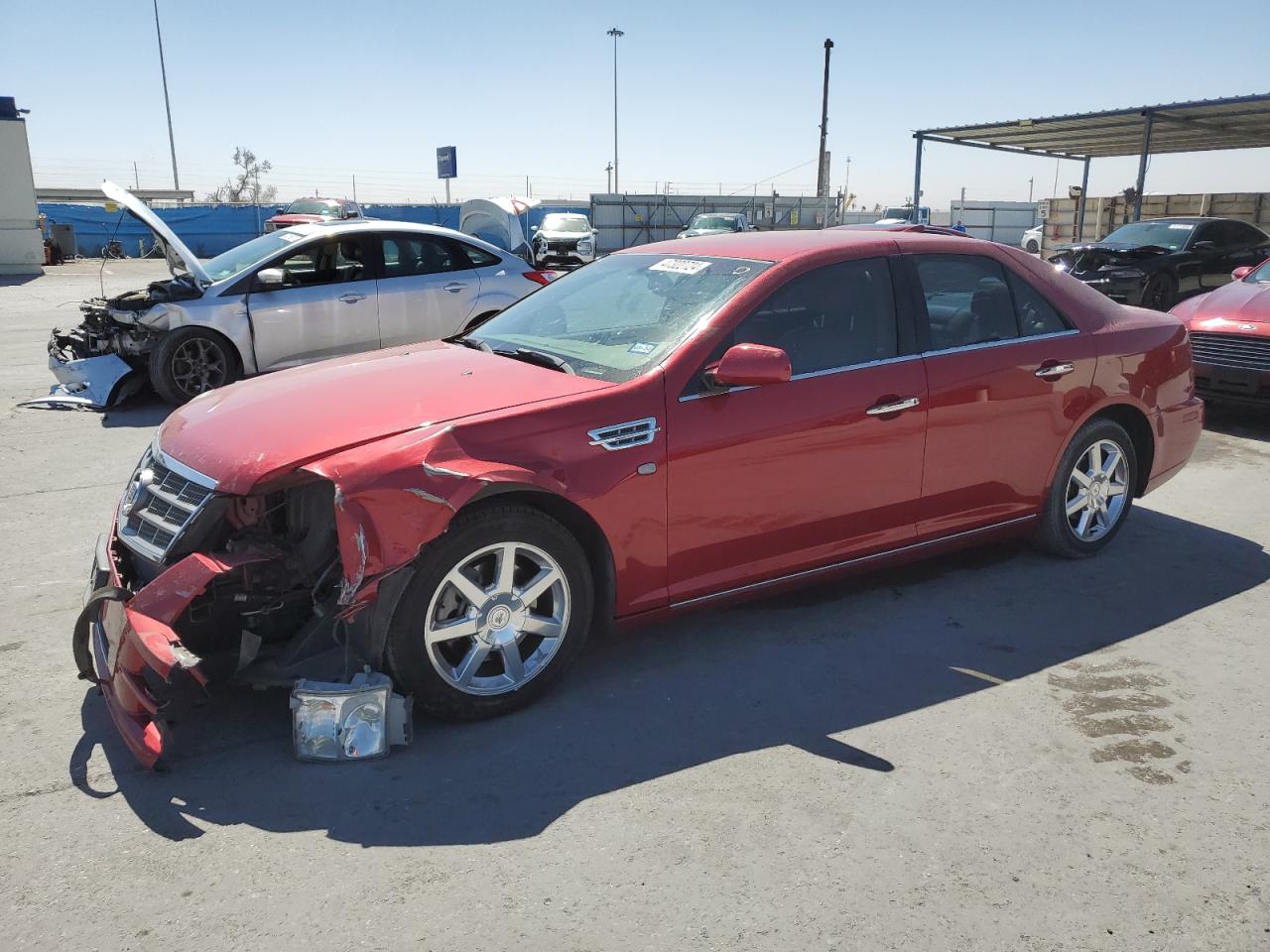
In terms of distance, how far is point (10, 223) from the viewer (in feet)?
87.0

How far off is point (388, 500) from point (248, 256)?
6954mm

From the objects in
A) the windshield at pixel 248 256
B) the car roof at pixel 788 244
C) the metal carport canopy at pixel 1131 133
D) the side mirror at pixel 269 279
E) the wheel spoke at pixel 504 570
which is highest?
the metal carport canopy at pixel 1131 133

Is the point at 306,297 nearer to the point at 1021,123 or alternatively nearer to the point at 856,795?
the point at 856,795

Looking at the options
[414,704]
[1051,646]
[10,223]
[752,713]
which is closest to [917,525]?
[1051,646]

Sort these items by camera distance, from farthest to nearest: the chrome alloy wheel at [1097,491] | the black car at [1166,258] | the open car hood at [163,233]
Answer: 1. the black car at [1166,258]
2. the open car hood at [163,233]
3. the chrome alloy wheel at [1097,491]

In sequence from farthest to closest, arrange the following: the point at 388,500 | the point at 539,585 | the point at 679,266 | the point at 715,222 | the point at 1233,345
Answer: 1. the point at 715,222
2. the point at 1233,345
3. the point at 679,266
4. the point at 539,585
5. the point at 388,500

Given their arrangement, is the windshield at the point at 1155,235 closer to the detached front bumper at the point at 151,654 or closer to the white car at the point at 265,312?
the white car at the point at 265,312

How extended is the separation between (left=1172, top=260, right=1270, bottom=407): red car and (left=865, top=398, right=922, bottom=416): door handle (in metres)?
5.15

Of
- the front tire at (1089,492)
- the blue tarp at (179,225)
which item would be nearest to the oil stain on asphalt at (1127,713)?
the front tire at (1089,492)

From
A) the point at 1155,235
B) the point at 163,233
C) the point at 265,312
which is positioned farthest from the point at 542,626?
the point at 1155,235

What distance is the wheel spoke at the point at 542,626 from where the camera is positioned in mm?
3402

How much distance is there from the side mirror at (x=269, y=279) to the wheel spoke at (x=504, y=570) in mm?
6317

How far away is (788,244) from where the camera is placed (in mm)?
4262

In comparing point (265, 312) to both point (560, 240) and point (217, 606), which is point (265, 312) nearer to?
point (217, 606)
